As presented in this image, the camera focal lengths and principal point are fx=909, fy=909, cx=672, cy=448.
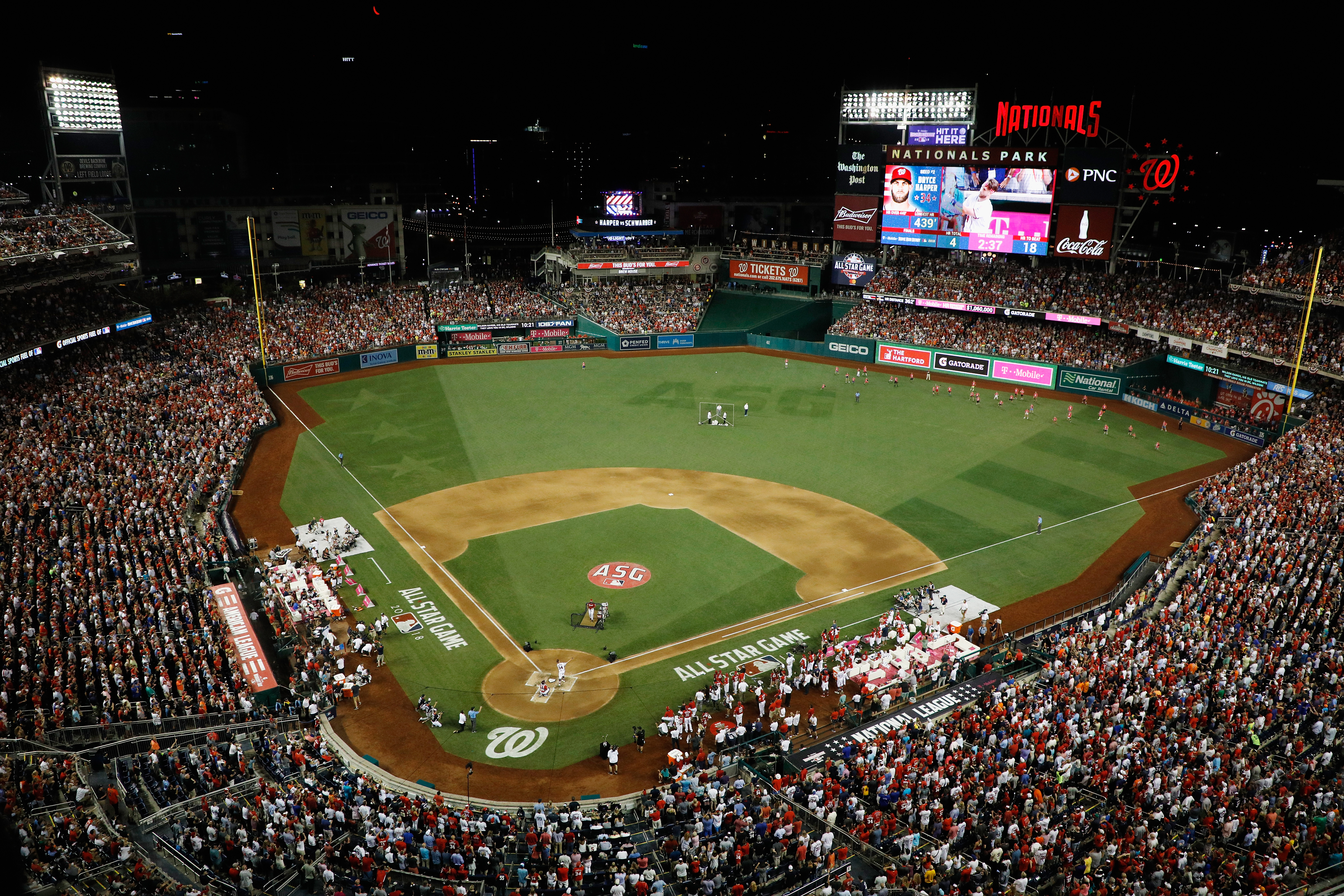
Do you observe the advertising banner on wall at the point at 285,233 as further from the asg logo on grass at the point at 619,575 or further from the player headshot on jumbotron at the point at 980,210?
the asg logo on grass at the point at 619,575

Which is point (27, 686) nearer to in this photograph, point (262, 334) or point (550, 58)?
point (262, 334)

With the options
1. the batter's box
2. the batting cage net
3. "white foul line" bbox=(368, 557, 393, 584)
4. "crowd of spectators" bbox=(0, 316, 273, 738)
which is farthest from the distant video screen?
the batter's box

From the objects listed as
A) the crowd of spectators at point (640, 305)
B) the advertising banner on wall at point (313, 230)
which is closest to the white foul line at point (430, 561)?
the advertising banner on wall at point (313, 230)

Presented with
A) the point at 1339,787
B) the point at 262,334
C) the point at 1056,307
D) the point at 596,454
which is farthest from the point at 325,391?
the point at 1339,787


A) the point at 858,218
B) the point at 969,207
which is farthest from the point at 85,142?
the point at 969,207

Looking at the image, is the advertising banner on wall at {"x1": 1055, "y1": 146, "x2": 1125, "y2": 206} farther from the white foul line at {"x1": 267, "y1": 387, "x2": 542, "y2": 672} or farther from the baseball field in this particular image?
the white foul line at {"x1": 267, "y1": 387, "x2": 542, "y2": 672}

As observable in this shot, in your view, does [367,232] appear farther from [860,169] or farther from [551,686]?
[551,686]
